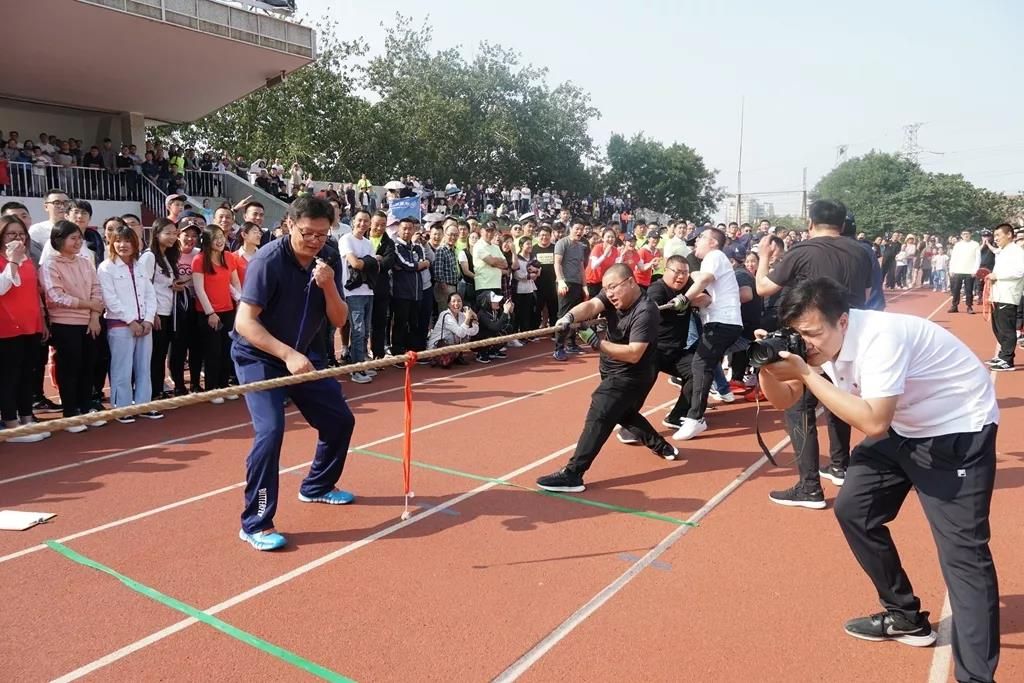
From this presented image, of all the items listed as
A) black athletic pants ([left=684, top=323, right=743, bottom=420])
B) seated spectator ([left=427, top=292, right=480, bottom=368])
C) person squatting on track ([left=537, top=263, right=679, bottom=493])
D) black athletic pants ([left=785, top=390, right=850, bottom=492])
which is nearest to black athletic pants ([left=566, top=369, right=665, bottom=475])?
person squatting on track ([left=537, top=263, right=679, bottom=493])

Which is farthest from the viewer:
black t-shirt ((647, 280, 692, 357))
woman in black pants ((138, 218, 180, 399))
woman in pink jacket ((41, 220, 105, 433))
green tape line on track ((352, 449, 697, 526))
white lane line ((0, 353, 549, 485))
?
woman in black pants ((138, 218, 180, 399))

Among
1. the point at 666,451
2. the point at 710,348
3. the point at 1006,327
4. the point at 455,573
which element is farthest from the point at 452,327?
the point at 1006,327

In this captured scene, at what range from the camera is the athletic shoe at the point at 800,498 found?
15.1 ft

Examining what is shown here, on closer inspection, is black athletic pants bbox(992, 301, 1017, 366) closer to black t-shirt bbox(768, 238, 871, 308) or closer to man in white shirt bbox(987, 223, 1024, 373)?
man in white shirt bbox(987, 223, 1024, 373)

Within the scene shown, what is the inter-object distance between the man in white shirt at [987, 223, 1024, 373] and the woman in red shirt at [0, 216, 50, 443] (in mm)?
10797

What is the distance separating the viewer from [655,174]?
59938 millimetres

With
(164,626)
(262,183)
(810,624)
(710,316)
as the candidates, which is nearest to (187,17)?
(262,183)

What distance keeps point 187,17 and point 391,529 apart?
15760mm

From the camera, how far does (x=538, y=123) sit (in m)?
46.1

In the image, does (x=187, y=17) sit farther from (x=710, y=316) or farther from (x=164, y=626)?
(x=164, y=626)

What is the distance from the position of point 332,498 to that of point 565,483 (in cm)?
158

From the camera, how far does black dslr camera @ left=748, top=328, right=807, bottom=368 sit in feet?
8.84

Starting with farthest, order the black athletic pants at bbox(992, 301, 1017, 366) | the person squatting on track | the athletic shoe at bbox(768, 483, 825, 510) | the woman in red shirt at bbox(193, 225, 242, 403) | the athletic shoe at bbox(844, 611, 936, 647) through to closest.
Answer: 1. the black athletic pants at bbox(992, 301, 1017, 366)
2. the woman in red shirt at bbox(193, 225, 242, 403)
3. the person squatting on track
4. the athletic shoe at bbox(768, 483, 825, 510)
5. the athletic shoe at bbox(844, 611, 936, 647)

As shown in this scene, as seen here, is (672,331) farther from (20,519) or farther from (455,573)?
(20,519)
